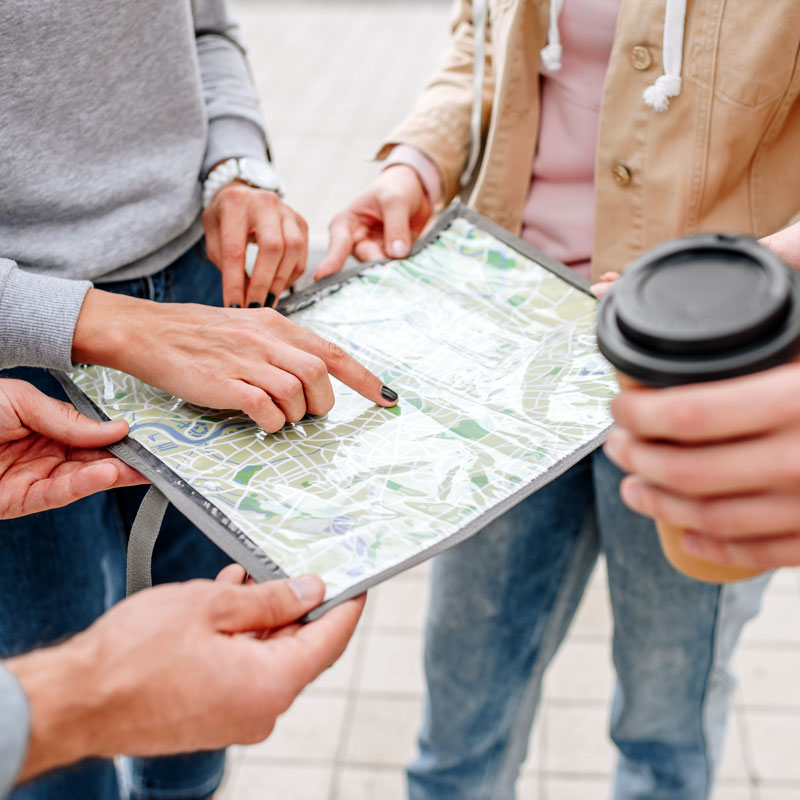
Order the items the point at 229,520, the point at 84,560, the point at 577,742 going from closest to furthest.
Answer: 1. the point at 229,520
2. the point at 84,560
3. the point at 577,742

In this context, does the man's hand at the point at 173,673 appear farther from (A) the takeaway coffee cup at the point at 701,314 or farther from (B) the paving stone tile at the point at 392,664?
(B) the paving stone tile at the point at 392,664

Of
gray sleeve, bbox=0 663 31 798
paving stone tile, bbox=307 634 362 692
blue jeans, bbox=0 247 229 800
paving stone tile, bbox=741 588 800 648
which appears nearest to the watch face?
blue jeans, bbox=0 247 229 800

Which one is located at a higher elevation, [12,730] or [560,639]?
[12,730]

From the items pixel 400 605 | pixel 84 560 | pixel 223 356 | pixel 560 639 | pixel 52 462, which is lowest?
pixel 400 605

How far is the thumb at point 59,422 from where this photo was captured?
782mm

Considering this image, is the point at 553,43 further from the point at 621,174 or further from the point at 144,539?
the point at 144,539

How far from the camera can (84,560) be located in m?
1.02

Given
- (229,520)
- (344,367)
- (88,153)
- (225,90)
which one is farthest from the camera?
(225,90)

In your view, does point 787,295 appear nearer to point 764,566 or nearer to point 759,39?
point 764,566

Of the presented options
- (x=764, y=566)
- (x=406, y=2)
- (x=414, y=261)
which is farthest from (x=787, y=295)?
(x=406, y=2)

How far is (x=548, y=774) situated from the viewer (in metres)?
1.50

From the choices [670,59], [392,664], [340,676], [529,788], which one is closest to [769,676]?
[529,788]

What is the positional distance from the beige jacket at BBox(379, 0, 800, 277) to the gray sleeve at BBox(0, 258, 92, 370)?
55 cm

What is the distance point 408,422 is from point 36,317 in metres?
0.38
